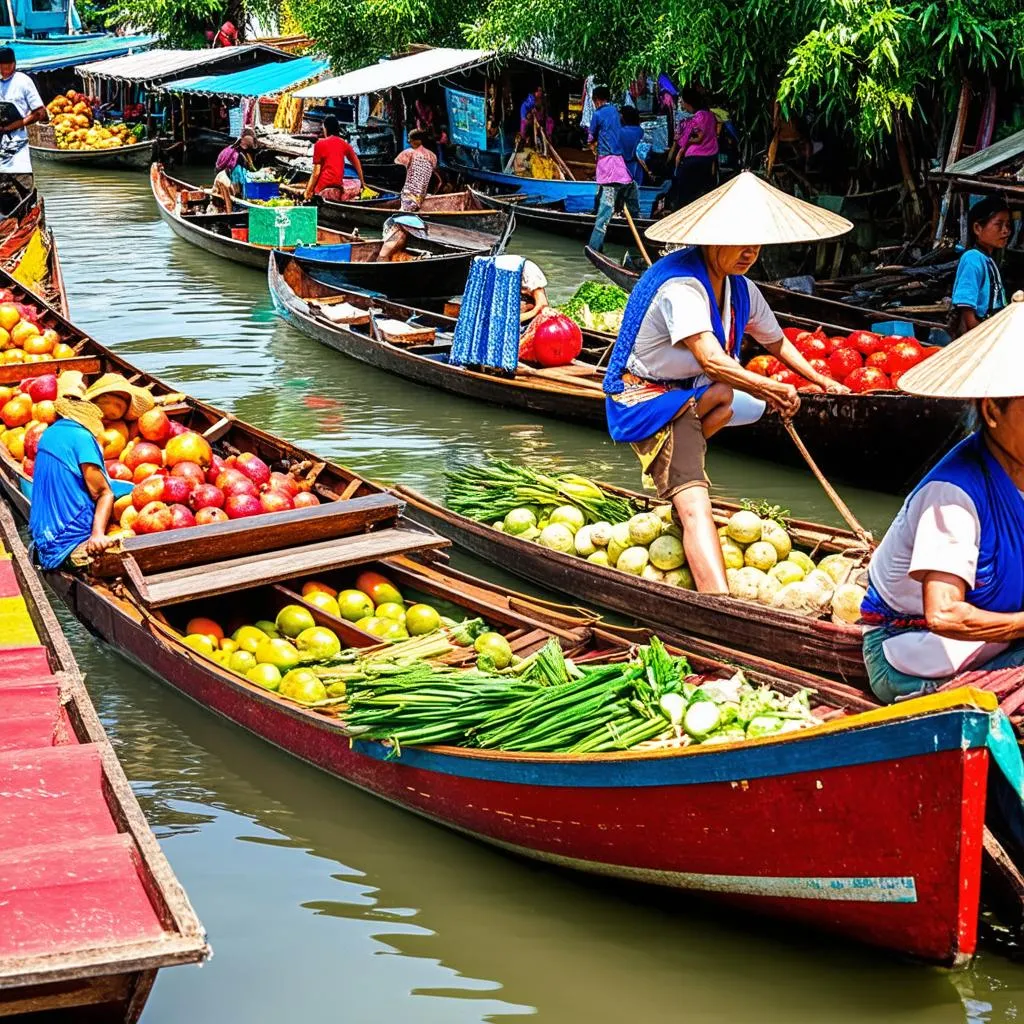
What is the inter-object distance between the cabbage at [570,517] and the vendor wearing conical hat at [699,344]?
72 centimetres

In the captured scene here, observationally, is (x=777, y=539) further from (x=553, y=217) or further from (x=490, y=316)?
(x=553, y=217)

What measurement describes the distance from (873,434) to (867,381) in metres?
0.45

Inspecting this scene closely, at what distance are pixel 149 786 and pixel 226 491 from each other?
167cm

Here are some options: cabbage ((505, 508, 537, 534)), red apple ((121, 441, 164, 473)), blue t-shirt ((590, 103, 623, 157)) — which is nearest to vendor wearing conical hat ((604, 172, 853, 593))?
cabbage ((505, 508, 537, 534))

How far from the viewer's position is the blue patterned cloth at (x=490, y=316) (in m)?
9.78

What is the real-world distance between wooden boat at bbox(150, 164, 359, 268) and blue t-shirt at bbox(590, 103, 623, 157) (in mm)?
3212

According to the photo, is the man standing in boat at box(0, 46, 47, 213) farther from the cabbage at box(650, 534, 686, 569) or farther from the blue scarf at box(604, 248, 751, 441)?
the cabbage at box(650, 534, 686, 569)

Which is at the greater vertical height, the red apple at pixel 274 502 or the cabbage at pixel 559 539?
the red apple at pixel 274 502

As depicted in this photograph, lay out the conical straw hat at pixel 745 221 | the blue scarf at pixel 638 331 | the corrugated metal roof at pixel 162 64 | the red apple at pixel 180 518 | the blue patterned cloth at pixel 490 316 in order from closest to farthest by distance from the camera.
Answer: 1. the conical straw hat at pixel 745 221
2. the blue scarf at pixel 638 331
3. the red apple at pixel 180 518
4. the blue patterned cloth at pixel 490 316
5. the corrugated metal roof at pixel 162 64

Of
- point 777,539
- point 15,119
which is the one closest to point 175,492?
point 777,539

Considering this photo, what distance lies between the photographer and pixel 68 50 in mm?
34656

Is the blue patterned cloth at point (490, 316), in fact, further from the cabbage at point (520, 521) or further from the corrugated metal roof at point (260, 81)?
the corrugated metal roof at point (260, 81)

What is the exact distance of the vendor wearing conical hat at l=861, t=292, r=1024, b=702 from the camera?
387 cm

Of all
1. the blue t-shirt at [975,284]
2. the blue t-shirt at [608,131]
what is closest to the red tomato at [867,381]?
the blue t-shirt at [975,284]
